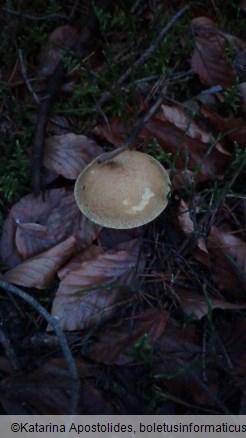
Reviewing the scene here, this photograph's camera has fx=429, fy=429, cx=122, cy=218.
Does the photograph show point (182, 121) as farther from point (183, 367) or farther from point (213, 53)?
point (183, 367)

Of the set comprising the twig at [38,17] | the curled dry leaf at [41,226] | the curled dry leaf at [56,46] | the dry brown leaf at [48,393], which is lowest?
the dry brown leaf at [48,393]

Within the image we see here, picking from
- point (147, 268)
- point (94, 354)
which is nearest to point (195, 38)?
point (147, 268)

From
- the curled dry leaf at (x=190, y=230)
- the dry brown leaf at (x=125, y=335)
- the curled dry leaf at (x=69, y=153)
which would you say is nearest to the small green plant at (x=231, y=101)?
the curled dry leaf at (x=190, y=230)

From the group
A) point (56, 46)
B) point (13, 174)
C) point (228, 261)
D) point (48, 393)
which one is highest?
point (56, 46)

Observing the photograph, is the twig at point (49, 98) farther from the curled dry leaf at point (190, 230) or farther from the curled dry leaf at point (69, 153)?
the curled dry leaf at point (190, 230)

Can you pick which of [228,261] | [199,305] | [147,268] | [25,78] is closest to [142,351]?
[199,305]

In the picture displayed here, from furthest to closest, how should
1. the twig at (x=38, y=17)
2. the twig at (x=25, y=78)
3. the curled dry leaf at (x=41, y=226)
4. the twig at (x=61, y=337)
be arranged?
the twig at (x=38, y=17), the twig at (x=25, y=78), the curled dry leaf at (x=41, y=226), the twig at (x=61, y=337)
